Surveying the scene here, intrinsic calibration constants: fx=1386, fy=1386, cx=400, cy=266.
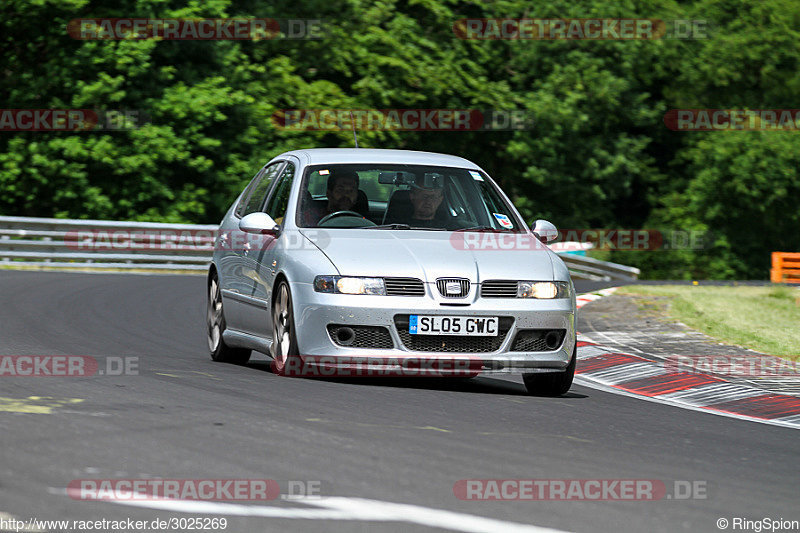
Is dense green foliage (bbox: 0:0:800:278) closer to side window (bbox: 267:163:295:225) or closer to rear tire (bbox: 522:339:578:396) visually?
side window (bbox: 267:163:295:225)

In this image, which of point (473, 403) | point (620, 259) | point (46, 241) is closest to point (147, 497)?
point (473, 403)

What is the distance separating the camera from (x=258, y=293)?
32.6 ft

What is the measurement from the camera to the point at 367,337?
8.80 metres

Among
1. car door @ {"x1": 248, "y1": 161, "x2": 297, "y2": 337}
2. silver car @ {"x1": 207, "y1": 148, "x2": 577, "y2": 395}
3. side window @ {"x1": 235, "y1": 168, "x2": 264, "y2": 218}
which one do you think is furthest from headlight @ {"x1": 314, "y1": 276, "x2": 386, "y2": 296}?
side window @ {"x1": 235, "y1": 168, "x2": 264, "y2": 218}

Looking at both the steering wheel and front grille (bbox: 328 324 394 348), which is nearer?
front grille (bbox: 328 324 394 348)

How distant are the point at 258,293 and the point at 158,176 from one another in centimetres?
2443

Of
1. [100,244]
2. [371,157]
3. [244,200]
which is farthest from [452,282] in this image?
[100,244]

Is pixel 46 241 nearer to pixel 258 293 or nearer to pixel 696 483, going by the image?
pixel 258 293

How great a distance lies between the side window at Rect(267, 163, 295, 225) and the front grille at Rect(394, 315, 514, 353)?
66.6 inches

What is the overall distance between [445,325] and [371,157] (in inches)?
81.2

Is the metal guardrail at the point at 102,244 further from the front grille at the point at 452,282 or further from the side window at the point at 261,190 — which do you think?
the front grille at the point at 452,282

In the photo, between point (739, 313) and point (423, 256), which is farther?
point (739, 313)

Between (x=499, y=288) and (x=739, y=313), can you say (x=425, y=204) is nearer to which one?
(x=499, y=288)

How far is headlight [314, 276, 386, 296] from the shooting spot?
8773 millimetres
